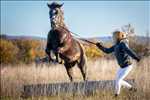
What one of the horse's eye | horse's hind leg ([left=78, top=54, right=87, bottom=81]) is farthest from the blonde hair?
A: horse's hind leg ([left=78, top=54, right=87, bottom=81])

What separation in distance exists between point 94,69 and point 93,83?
4.30 m

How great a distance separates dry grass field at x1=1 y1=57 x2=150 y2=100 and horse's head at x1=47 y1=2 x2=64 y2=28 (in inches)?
71.2

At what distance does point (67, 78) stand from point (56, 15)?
129 inches

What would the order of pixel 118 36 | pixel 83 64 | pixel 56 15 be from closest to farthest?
pixel 118 36
pixel 56 15
pixel 83 64

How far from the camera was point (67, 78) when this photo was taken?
42.8 ft

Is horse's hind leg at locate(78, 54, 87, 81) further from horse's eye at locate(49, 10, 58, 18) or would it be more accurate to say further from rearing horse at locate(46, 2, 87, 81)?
horse's eye at locate(49, 10, 58, 18)

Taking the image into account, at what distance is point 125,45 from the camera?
886 centimetres

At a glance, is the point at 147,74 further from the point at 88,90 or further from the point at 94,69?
the point at 94,69

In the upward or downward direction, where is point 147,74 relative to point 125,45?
downward

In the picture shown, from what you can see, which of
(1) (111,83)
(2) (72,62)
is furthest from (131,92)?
(2) (72,62)

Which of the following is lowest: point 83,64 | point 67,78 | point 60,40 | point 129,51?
point 67,78

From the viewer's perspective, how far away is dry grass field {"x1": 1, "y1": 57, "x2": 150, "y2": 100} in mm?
9695

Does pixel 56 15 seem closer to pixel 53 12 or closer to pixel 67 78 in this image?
pixel 53 12

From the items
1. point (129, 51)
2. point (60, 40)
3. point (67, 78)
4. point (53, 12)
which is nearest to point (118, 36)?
point (129, 51)
